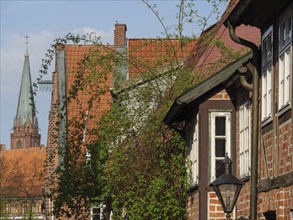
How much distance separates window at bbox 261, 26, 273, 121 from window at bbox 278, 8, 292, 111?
0.76 m

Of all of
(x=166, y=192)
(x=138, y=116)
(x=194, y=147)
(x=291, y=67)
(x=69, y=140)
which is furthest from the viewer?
(x=69, y=140)

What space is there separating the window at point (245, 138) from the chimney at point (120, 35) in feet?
97.5

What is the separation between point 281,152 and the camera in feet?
53.1

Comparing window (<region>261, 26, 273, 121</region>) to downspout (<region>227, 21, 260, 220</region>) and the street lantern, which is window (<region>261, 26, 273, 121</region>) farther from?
the street lantern

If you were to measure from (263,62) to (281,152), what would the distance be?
222 cm

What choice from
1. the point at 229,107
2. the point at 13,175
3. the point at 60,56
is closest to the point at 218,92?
the point at 229,107

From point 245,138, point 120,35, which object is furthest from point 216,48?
point 120,35

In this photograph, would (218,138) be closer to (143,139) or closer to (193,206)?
(193,206)

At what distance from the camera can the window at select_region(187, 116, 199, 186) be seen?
23016mm

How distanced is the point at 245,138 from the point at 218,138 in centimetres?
178

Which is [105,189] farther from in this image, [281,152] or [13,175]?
[13,175]

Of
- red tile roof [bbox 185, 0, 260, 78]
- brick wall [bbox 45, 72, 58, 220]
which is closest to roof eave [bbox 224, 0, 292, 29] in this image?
red tile roof [bbox 185, 0, 260, 78]

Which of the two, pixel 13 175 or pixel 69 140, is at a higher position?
pixel 13 175

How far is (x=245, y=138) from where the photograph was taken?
65.9 ft
